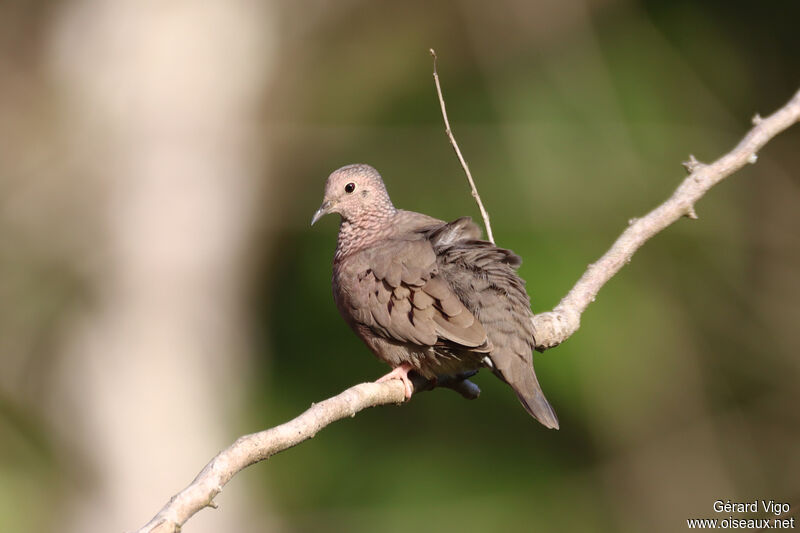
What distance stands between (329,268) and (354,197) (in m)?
3.49

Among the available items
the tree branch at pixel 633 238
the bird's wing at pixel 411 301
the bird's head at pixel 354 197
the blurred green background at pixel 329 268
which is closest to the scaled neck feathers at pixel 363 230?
→ the bird's head at pixel 354 197

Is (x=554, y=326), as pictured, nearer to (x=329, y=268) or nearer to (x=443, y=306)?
(x=443, y=306)

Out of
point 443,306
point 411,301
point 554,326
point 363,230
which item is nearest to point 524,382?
point 554,326

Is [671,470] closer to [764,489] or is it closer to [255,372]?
[764,489]

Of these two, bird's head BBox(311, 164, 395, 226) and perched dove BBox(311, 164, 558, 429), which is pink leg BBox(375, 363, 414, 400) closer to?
perched dove BBox(311, 164, 558, 429)

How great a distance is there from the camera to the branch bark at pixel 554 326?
2.41m

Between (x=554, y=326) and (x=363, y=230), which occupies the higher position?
(x=363, y=230)


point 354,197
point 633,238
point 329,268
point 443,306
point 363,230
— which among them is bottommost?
point 443,306

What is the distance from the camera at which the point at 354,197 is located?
4.30m

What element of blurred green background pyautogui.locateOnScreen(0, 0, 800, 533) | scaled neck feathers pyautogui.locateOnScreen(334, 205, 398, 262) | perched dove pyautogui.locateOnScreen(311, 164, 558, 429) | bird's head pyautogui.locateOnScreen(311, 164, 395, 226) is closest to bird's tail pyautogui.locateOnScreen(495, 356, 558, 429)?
perched dove pyautogui.locateOnScreen(311, 164, 558, 429)

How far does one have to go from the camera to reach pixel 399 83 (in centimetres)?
843

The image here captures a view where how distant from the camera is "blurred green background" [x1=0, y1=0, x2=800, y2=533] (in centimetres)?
717

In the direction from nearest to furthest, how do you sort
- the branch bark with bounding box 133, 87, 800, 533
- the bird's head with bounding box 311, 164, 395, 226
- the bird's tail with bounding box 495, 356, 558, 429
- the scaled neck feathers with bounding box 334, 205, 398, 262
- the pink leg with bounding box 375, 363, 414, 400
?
the branch bark with bounding box 133, 87, 800, 533, the bird's tail with bounding box 495, 356, 558, 429, the pink leg with bounding box 375, 363, 414, 400, the scaled neck feathers with bounding box 334, 205, 398, 262, the bird's head with bounding box 311, 164, 395, 226

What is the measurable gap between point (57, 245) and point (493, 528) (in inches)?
162
